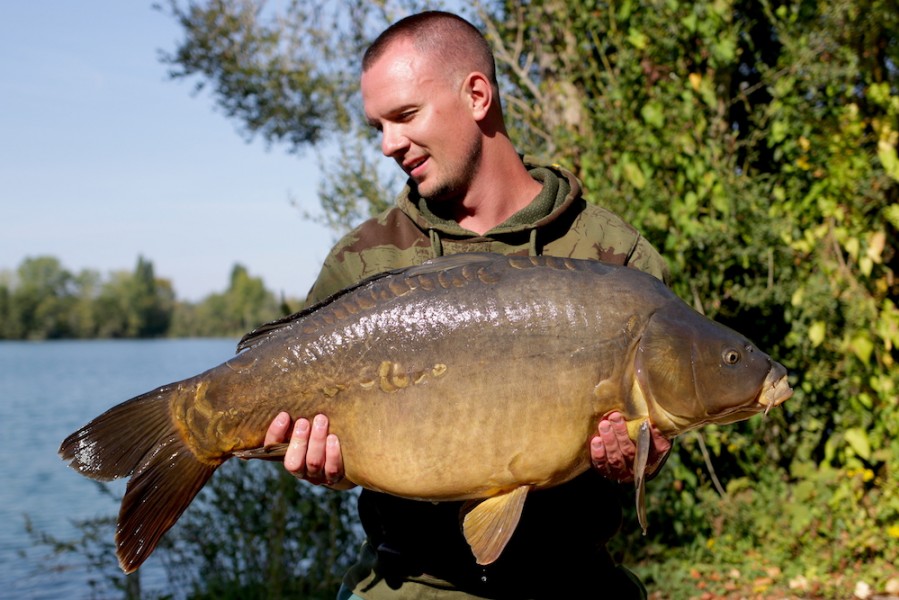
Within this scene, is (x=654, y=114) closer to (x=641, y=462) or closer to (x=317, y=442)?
(x=641, y=462)

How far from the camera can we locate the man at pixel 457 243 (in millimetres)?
2256

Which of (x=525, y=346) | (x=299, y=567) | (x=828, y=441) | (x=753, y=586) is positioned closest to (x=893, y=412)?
(x=828, y=441)

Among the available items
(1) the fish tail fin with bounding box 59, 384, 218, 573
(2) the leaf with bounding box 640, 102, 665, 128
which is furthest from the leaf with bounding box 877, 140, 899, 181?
(1) the fish tail fin with bounding box 59, 384, 218, 573

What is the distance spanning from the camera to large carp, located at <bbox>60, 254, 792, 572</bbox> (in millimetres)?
2010

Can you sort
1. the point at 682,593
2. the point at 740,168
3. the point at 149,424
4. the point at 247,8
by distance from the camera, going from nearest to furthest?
the point at 149,424 → the point at 682,593 → the point at 740,168 → the point at 247,8

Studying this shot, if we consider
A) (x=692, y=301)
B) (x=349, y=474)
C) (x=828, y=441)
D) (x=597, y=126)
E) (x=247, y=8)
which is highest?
(x=247, y=8)

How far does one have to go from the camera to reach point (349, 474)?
213 centimetres

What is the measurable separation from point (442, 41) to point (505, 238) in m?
0.58

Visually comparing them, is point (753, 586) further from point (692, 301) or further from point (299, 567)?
point (299, 567)

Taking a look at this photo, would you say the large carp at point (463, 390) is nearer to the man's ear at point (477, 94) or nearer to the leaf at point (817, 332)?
the man's ear at point (477, 94)

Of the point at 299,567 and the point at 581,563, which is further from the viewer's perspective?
the point at 299,567

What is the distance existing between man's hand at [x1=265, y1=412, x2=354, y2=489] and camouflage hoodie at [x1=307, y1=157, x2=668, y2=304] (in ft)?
1.63

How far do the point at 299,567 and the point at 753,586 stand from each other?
247 centimetres

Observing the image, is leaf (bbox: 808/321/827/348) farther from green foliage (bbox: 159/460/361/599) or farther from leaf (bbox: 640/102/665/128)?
green foliage (bbox: 159/460/361/599)
